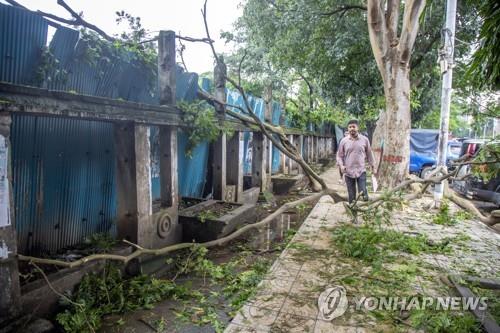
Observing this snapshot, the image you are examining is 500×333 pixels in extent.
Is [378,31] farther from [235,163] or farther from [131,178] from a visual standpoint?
[131,178]

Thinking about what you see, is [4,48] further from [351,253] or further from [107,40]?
[351,253]

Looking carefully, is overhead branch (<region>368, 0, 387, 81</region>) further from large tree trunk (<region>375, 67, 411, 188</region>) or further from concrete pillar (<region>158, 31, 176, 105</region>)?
concrete pillar (<region>158, 31, 176, 105</region>)

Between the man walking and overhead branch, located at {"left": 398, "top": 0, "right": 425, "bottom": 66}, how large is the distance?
3.05m

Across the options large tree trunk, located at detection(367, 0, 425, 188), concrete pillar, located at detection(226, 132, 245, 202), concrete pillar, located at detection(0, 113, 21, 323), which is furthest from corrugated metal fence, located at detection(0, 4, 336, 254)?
large tree trunk, located at detection(367, 0, 425, 188)

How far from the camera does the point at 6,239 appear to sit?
314cm

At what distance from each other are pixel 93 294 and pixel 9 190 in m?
1.70

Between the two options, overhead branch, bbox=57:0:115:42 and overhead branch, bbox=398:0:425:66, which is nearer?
overhead branch, bbox=57:0:115:42

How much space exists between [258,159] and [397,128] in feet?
13.4

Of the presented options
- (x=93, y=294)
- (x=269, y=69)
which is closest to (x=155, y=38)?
(x=93, y=294)

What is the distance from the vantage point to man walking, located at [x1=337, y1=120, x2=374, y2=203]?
6.89 meters

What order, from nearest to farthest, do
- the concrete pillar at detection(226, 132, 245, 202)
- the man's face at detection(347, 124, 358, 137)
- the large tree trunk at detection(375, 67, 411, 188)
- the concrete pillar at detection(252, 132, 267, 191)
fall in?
the man's face at detection(347, 124, 358, 137) < the large tree trunk at detection(375, 67, 411, 188) < the concrete pillar at detection(226, 132, 245, 202) < the concrete pillar at detection(252, 132, 267, 191)

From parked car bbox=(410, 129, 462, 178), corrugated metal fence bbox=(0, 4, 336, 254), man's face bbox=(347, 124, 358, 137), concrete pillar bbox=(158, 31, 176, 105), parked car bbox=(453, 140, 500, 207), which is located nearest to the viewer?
corrugated metal fence bbox=(0, 4, 336, 254)

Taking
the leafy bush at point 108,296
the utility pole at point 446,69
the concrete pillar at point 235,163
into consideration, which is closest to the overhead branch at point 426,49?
the utility pole at point 446,69

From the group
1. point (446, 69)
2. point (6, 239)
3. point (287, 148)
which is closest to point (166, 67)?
point (287, 148)
